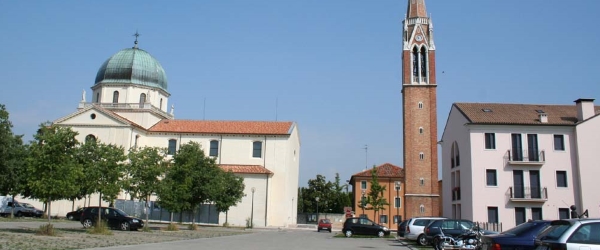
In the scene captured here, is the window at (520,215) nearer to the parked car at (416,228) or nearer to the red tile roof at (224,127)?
the parked car at (416,228)

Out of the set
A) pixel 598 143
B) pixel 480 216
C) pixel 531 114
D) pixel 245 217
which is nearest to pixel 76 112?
pixel 245 217

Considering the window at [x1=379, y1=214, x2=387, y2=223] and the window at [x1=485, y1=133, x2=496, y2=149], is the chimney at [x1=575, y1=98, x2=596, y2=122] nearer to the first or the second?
the window at [x1=485, y1=133, x2=496, y2=149]

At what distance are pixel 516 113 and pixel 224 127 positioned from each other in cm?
3046

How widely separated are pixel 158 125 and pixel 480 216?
35.5 metres

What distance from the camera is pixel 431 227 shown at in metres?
22.9

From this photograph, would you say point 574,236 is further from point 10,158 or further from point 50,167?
point 10,158

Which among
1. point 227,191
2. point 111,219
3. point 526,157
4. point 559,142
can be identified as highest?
point 559,142

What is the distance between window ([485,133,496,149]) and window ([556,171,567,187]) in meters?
5.15

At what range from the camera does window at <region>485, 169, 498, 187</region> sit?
3794 cm

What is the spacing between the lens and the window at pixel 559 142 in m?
38.1

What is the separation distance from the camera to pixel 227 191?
44781 mm

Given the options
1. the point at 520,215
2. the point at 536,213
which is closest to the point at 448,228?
the point at 520,215

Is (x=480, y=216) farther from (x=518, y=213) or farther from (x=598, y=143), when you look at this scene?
(x=598, y=143)

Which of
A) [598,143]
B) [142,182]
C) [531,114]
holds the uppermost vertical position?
[531,114]
